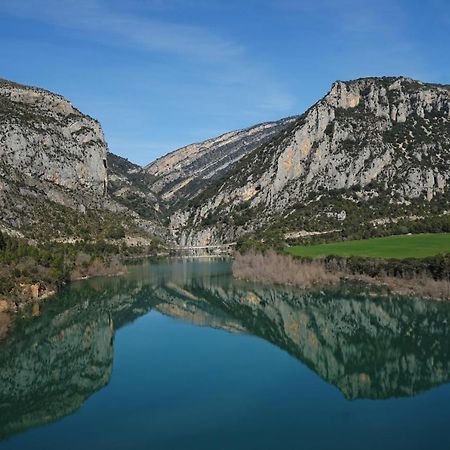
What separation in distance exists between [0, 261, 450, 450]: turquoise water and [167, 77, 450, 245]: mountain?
52.6 meters

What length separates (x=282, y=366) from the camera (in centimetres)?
3272

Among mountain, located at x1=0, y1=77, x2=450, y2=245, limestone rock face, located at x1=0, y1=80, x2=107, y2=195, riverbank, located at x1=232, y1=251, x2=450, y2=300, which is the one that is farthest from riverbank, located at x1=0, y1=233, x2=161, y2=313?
limestone rock face, located at x1=0, y1=80, x2=107, y2=195

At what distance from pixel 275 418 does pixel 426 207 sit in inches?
3412

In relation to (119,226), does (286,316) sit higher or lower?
lower

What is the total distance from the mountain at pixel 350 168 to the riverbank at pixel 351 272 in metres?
29.2

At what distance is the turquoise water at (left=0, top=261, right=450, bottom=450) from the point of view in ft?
72.0

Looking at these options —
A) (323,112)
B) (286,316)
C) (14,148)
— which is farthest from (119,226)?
(286,316)

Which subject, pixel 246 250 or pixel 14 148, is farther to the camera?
pixel 14 148

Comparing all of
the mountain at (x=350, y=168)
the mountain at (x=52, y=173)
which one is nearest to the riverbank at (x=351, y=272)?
the mountain at (x=350, y=168)

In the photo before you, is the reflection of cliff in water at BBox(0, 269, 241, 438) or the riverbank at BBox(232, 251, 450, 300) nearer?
the reflection of cliff in water at BBox(0, 269, 241, 438)

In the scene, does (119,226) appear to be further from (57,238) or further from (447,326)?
(447,326)

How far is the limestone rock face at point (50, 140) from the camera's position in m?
114

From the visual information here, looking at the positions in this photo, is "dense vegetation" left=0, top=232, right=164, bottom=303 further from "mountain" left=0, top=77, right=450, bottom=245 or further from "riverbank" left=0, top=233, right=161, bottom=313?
"mountain" left=0, top=77, right=450, bottom=245

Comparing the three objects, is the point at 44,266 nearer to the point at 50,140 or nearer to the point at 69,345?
the point at 69,345
